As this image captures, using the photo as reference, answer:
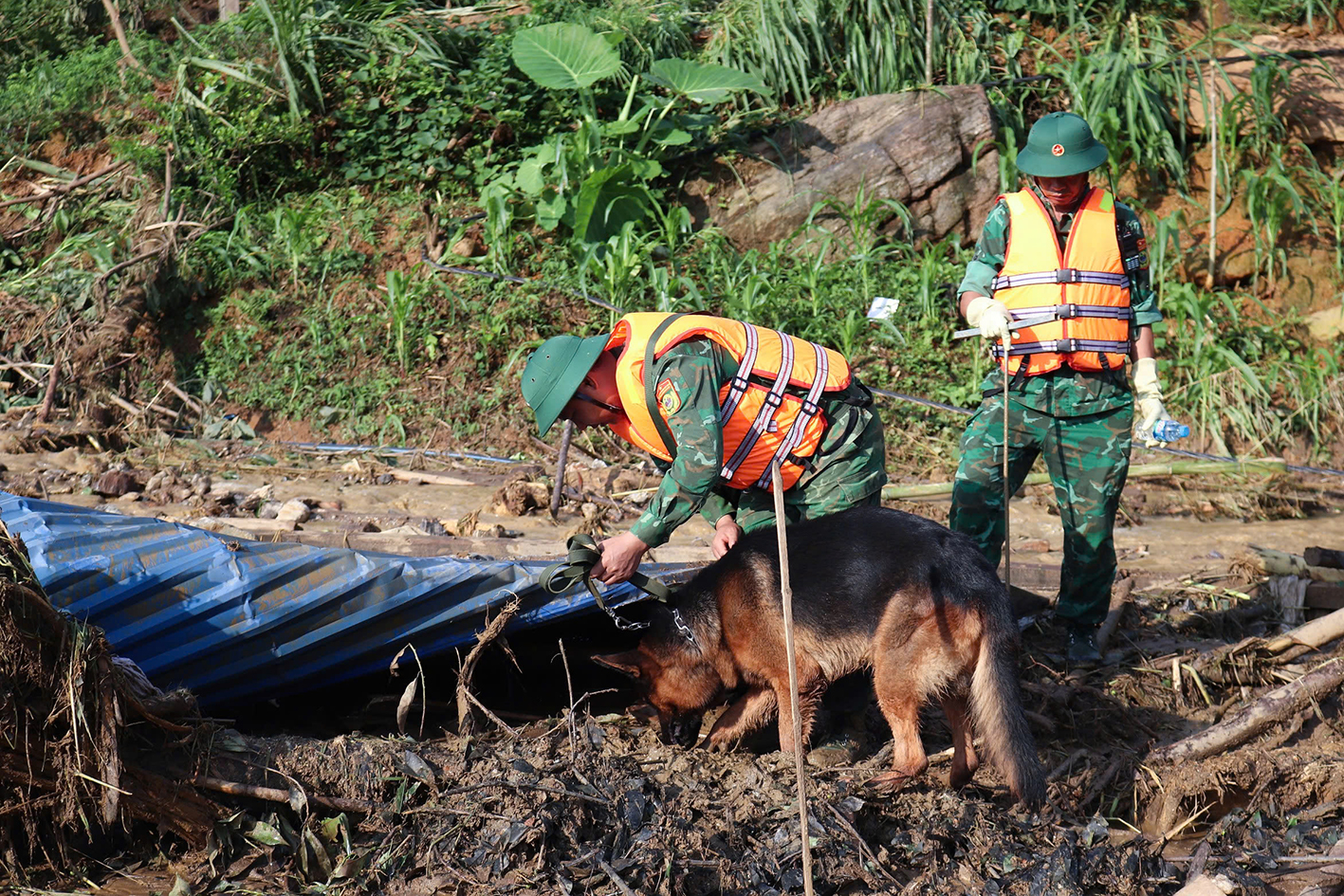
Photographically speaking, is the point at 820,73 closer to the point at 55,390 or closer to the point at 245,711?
the point at 55,390

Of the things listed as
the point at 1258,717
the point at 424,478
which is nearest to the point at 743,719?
the point at 1258,717

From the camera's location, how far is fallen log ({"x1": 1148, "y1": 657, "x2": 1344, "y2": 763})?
4.33m

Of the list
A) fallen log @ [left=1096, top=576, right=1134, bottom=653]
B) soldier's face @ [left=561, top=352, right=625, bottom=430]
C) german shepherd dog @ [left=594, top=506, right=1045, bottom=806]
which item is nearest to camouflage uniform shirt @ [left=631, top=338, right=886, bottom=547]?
soldier's face @ [left=561, top=352, right=625, bottom=430]

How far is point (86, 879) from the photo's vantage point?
3172 millimetres

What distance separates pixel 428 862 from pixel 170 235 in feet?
24.4

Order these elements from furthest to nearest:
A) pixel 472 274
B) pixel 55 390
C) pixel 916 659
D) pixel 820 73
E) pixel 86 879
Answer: pixel 820 73
pixel 472 274
pixel 55 390
pixel 916 659
pixel 86 879

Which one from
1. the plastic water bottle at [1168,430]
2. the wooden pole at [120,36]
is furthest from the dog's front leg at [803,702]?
the wooden pole at [120,36]

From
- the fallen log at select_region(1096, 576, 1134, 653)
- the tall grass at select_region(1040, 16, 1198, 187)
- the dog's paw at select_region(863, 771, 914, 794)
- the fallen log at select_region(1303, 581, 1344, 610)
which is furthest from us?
the tall grass at select_region(1040, 16, 1198, 187)

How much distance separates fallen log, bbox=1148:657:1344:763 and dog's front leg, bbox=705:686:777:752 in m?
1.57

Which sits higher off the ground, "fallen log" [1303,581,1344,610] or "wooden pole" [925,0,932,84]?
"wooden pole" [925,0,932,84]

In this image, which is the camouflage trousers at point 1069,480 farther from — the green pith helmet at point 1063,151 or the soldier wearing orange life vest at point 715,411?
the green pith helmet at point 1063,151

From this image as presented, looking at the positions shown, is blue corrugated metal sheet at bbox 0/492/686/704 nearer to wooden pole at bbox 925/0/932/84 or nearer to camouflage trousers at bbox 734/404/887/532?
camouflage trousers at bbox 734/404/887/532

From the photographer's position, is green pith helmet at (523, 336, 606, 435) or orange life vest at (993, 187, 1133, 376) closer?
green pith helmet at (523, 336, 606, 435)

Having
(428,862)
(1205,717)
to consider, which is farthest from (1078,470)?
(428,862)
